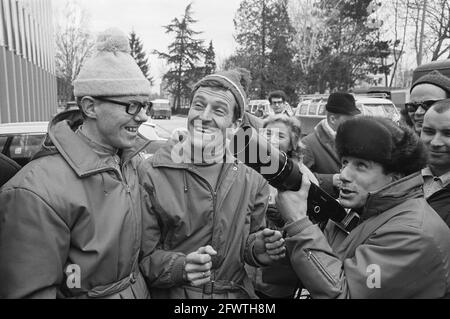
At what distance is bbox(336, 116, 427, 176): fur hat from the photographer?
1.87 metres

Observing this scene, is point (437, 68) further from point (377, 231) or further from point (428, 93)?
point (377, 231)

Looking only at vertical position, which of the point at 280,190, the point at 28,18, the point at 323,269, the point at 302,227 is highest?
the point at 28,18

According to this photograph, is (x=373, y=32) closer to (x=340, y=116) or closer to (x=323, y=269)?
(x=340, y=116)

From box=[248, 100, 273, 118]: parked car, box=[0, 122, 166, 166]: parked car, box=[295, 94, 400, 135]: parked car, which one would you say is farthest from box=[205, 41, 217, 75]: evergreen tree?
box=[0, 122, 166, 166]: parked car

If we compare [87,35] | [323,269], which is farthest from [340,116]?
[87,35]

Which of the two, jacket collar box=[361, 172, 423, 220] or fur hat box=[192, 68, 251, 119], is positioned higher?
fur hat box=[192, 68, 251, 119]

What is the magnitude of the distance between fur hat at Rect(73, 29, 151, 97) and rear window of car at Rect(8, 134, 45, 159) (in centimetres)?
480

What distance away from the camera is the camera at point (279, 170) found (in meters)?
1.92

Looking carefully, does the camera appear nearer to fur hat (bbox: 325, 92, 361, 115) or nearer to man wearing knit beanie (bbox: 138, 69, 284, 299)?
man wearing knit beanie (bbox: 138, 69, 284, 299)

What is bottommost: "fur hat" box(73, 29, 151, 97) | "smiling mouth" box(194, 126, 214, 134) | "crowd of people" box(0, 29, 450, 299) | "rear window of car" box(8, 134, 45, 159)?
"rear window of car" box(8, 134, 45, 159)

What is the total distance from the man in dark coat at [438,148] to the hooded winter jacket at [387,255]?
2.39ft

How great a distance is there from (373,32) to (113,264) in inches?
1566

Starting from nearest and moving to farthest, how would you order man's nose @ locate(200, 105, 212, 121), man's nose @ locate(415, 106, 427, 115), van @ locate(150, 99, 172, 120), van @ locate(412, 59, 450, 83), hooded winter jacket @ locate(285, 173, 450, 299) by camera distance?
hooded winter jacket @ locate(285, 173, 450, 299) < man's nose @ locate(200, 105, 212, 121) < man's nose @ locate(415, 106, 427, 115) < van @ locate(412, 59, 450, 83) < van @ locate(150, 99, 172, 120)

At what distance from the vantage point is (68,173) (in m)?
1.67
